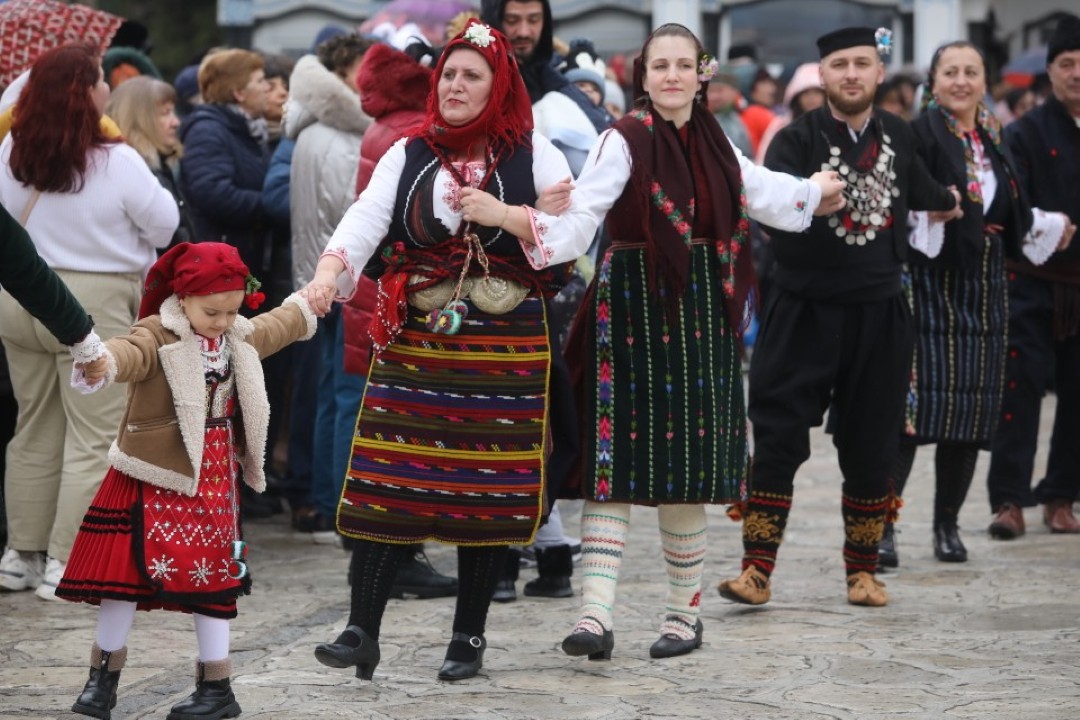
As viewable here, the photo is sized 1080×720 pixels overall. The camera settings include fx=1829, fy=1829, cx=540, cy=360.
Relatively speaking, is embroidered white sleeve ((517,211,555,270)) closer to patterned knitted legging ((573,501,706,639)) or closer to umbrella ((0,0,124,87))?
patterned knitted legging ((573,501,706,639))

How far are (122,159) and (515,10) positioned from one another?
1.50m

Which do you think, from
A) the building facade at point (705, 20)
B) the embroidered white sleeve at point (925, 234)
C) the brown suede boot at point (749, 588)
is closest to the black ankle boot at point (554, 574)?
the brown suede boot at point (749, 588)

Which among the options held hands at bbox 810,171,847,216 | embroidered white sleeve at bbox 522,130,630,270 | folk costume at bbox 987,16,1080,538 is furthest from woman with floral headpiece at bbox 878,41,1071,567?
embroidered white sleeve at bbox 522,130,630,270

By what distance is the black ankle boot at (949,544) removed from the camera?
7.18 m

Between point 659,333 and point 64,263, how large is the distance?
90.4 inches

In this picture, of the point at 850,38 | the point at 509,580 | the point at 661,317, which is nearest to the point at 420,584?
the point at 509,580

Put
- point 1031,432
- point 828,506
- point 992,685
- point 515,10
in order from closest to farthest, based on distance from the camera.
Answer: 1. point 992,685
2. point 515,10
3. point 1031,432
4. point 828,506

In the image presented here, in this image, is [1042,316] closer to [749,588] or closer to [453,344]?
[749,588]

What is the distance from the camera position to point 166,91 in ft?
23.5

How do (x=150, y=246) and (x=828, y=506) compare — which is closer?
(x=150, y=246)

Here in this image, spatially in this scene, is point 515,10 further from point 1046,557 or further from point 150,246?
point 1046,557

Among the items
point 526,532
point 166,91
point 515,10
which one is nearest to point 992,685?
point 526,532

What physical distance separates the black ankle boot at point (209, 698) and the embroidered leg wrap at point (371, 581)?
49 centimetres

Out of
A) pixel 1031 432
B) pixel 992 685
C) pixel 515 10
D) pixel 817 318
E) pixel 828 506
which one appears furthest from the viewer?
pixel 828 506
